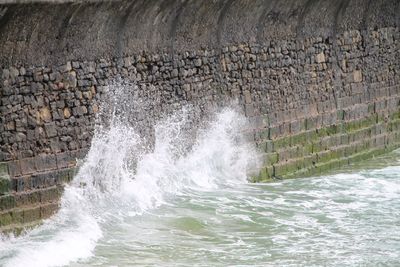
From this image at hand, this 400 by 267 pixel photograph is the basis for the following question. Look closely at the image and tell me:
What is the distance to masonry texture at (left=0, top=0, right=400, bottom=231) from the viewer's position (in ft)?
44.8

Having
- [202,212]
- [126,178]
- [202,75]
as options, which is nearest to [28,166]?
[126,178]

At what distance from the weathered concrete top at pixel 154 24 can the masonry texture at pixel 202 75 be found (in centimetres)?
2

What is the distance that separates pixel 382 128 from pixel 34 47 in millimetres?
8771

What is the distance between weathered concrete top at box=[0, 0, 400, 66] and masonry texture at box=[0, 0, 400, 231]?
0.02 metres

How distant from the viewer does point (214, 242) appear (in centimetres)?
1355

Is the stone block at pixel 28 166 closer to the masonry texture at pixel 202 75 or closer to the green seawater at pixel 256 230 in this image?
the masonry texture at pixel 202 75

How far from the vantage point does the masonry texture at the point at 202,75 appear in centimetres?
1366

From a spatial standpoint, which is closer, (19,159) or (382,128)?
(19,159)

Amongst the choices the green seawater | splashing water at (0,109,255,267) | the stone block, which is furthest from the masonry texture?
the green seawater

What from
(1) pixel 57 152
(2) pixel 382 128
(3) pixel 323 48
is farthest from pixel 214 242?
(2) pixel 382 128

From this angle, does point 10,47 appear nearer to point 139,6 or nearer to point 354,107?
point 139,6

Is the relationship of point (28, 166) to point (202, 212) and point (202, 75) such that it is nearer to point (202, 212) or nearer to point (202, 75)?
point (202, 212)

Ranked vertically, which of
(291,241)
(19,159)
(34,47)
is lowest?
(291,241)

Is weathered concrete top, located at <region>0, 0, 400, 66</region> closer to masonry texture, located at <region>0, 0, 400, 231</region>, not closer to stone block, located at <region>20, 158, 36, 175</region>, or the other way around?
masonry texture, located at <region>0, 0, 400, 231</region>
